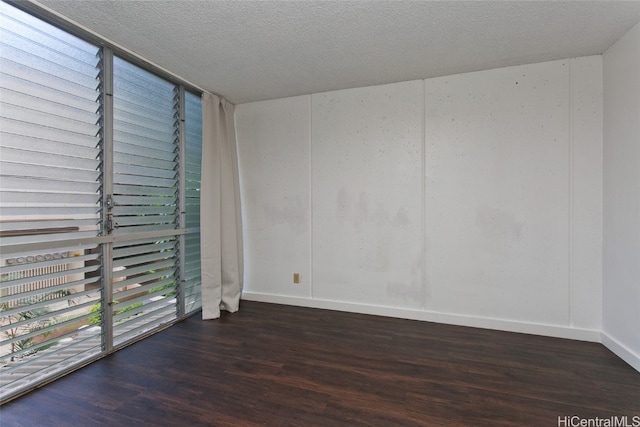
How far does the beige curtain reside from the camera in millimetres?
3127

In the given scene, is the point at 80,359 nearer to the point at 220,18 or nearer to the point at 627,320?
the point at 220,18

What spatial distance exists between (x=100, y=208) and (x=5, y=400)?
1.25m

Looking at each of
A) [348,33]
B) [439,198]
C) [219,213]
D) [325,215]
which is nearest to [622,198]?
[439,198]

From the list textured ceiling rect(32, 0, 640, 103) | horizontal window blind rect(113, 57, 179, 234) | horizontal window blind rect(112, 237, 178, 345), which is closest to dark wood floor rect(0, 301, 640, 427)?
horizontal window blind rect(112, 237, 178, 345)

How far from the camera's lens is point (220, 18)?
2.00m

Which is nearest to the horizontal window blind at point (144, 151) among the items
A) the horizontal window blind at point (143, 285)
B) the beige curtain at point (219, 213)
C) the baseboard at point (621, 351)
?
the horizontal window blind at point (143, 285)

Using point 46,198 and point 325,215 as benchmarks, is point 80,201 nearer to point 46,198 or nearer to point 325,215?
point 46,198

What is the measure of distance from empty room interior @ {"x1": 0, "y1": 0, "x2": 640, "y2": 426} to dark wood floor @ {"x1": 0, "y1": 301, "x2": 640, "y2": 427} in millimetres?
18

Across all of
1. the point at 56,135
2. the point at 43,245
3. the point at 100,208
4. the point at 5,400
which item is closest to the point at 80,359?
the point at 5,400

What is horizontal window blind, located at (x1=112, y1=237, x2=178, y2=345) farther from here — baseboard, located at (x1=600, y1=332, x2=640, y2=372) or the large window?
baseboard, located at (x1=600, y1=332, x2=640, y2=372)

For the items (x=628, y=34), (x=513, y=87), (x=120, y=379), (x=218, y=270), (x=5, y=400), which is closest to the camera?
(x=5, y=400)

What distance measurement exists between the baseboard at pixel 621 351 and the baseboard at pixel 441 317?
0.29ft

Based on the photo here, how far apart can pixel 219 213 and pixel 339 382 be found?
2094 millimetres

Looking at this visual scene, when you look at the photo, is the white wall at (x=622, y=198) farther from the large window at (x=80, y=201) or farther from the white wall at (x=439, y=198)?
the large window at (x=80, y=201)
